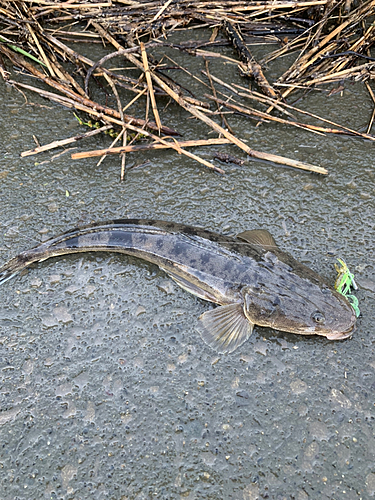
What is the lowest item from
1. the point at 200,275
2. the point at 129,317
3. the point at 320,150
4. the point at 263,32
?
the point at 129,317

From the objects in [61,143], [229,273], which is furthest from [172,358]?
[61,143]

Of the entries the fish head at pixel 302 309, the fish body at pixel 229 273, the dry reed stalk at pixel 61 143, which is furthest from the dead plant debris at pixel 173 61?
the fish head at pixel 302 309

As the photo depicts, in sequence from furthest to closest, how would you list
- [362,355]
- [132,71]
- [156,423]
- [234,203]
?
[132,71] < [234,203] < [362,355] < [156,423]

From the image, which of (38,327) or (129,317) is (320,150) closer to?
(129,317)

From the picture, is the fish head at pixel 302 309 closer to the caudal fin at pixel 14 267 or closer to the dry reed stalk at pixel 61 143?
the caudal fin at pixel 14 267

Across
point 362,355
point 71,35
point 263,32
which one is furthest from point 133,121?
point 362,355

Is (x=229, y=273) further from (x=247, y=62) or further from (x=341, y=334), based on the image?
(x=247, y=62)
